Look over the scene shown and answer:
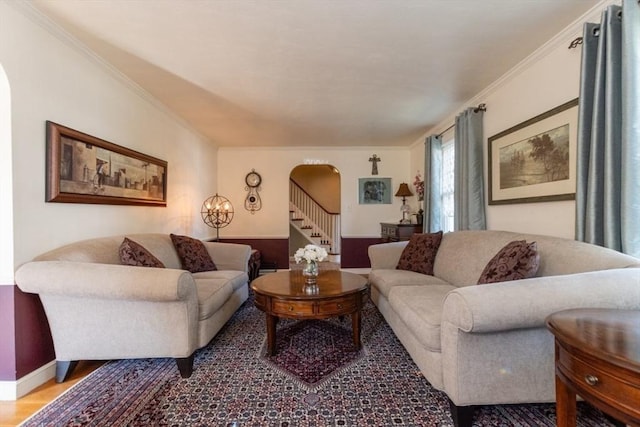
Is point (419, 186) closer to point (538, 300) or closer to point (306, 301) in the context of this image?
point (306, 301)

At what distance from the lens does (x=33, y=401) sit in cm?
182

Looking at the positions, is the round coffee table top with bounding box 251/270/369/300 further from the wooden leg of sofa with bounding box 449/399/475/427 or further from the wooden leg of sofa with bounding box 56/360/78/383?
the wooden leg of sofa with bounding box 56/360/78/383

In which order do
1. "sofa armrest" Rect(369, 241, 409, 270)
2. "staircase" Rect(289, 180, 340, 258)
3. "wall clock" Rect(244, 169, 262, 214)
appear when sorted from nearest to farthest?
"sofa armrest" Rect(369, 241, 409, 270), "wall clock" Rect(244, 169, 262, 214), "staircase" Rect(289, 180, 340, 258)

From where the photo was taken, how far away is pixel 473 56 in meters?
2.55

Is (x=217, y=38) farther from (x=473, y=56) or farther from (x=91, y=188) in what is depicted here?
(x=473, y=56)

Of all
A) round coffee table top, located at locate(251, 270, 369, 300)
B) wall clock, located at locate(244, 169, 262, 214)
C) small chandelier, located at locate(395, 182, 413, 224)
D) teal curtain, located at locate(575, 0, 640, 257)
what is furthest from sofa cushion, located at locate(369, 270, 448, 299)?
wall clock, located at locate(244, 169, 262, 214)

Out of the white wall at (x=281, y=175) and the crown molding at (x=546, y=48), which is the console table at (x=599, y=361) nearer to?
the crown molding at (x=546, y=48)

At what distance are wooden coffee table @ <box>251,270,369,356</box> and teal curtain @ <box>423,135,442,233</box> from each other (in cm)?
224

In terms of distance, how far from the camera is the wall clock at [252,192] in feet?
19.2

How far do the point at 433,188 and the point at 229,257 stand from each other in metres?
3.02

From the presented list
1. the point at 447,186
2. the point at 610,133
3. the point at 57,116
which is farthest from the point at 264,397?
the point at 447,186

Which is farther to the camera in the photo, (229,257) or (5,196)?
(229,257)

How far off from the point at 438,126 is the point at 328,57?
8.53 ft

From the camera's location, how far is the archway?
803 centimetres
